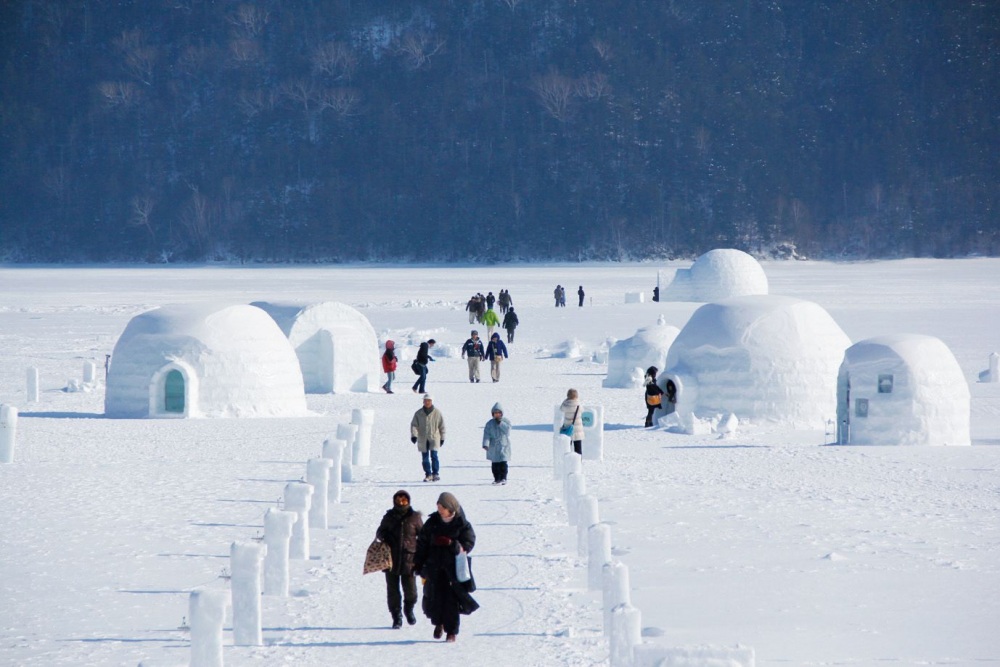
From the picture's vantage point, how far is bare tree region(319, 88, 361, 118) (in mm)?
130750

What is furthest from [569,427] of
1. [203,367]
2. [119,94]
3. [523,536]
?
[119,94]

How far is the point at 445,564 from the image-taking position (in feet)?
33.0

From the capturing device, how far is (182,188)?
415 ft

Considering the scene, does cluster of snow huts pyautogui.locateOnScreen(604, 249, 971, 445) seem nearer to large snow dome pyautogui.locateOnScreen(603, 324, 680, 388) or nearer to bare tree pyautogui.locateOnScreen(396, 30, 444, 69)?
large snow dome pyautogui.locateOnScreen(603, 324, 680, 388)

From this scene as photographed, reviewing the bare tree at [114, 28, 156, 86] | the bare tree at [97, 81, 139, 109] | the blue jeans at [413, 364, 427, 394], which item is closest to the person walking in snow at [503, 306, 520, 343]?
the blue jeans at [413, 364, 427, 394]

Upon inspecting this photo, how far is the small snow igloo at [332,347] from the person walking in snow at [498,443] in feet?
48.0

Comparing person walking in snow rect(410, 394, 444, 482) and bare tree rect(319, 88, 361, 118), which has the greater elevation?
bare tree rect(319, 88, 361, 118)

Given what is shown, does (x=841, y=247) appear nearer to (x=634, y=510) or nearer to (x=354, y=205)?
(x=354, y=205)

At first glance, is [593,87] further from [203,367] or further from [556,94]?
[203,367]

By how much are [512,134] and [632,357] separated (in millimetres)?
95595

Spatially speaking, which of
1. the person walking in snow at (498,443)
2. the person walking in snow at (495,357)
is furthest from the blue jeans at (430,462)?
the person walking in snow at (495,357)

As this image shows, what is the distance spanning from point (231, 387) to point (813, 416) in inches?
404

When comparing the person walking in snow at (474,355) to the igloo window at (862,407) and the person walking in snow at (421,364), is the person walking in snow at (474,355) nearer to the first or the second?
the person walking in snow at (421,364)

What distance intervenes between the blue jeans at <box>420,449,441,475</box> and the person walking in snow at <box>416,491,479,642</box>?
7.35m
